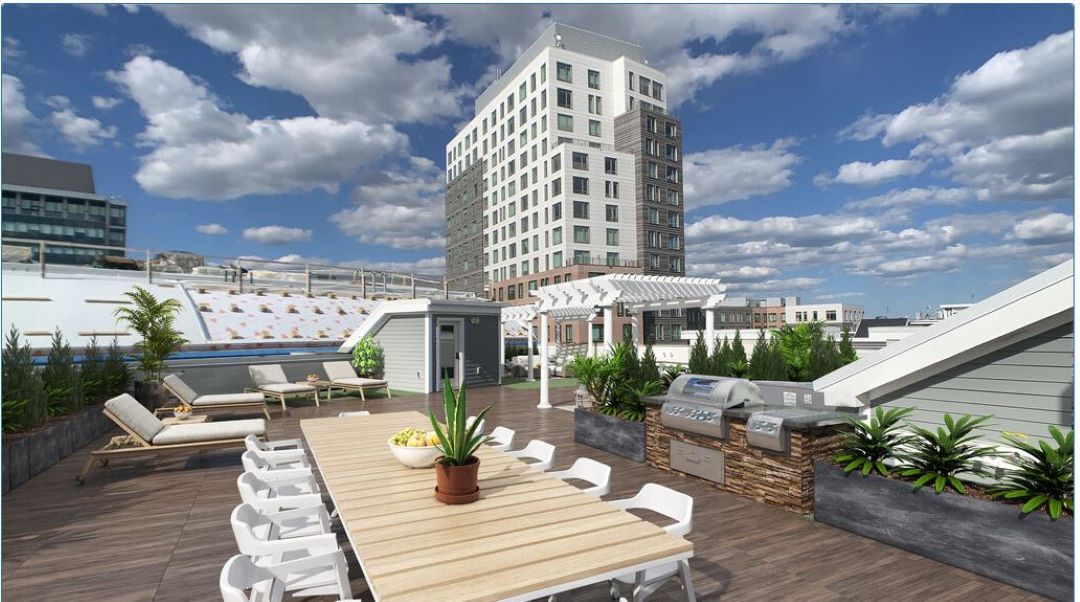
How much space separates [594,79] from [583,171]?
9853 mm

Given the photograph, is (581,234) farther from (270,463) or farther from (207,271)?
(270,463)

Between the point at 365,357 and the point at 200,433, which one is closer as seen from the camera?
the point at 200,433

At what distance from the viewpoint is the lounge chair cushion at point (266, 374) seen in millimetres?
13961

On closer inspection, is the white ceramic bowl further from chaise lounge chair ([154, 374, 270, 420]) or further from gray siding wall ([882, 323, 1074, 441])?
chaise lounge chair ([154, 374, 270, 420])

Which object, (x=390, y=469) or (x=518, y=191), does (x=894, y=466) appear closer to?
(x=390, y=469)

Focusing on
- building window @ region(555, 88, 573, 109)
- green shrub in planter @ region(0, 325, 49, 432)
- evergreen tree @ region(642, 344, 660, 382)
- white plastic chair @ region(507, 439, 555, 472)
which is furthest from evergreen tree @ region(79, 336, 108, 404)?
building window @ region(555, 88, 573, 109)

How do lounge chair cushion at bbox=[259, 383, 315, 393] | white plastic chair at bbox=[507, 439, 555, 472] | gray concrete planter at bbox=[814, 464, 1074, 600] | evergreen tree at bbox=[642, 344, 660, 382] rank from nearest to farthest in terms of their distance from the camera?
gray concrete planter at bbox=[814, 464, 1074, 600] → white plastic chair at bbox=[507, 439, 555, 472] → evergreen tree at bbox=[642, 344, 660, 382] → lounge chair cushion at bbox=[259, 383, 315, 393]

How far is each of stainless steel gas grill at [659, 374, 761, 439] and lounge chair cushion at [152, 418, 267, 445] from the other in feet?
19.2

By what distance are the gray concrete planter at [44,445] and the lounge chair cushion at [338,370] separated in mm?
5933

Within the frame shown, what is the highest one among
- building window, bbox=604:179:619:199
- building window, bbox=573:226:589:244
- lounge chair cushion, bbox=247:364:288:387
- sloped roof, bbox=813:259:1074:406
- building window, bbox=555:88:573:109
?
building window, bbox=555:88:573:109

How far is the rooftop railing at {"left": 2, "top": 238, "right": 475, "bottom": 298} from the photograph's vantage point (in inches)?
719

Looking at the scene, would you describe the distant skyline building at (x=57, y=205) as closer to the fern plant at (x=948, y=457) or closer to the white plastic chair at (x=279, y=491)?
the white plastic chair at (x=279, y=491)

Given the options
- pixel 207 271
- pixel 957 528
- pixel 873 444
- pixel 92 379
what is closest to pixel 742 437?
pixel 873 444

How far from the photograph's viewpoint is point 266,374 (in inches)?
556
